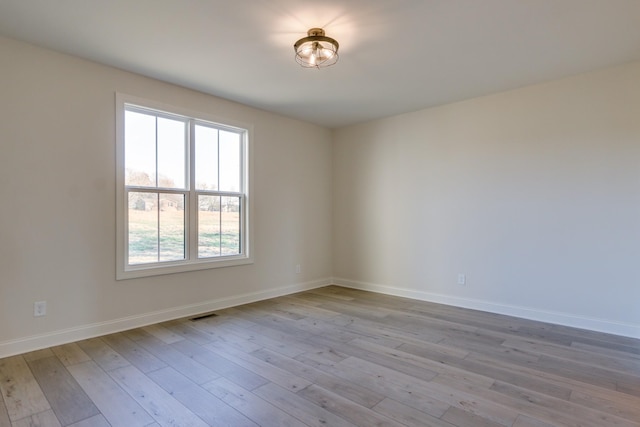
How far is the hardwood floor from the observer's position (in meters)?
2.00

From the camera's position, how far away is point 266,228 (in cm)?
481

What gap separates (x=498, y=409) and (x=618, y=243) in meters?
2.42

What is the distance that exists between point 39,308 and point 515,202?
4.89 m

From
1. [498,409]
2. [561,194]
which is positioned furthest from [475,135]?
[498,409]

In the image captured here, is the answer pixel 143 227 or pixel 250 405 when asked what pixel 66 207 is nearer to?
pixel 143 227

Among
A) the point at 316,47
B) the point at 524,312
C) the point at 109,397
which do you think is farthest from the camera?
the point at 524,312

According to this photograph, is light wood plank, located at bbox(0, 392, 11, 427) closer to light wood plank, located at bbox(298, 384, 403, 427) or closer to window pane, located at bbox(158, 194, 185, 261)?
light wood plank, located at bbox(298, 384, 403, 427)

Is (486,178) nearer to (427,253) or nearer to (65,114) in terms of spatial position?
(427,253)

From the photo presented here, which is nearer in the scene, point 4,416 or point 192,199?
point 4,416

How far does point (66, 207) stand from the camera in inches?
122

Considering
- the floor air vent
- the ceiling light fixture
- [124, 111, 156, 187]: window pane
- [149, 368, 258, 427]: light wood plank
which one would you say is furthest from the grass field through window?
the ceiling light fixture

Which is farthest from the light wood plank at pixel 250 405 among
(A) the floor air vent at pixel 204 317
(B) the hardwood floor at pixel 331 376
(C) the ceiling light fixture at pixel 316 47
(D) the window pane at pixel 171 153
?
(C) the ceiling light fixture at pixel 316 47

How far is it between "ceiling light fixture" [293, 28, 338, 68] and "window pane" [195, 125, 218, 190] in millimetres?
1793

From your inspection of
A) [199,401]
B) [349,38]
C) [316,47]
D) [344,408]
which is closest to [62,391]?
[199,401]
